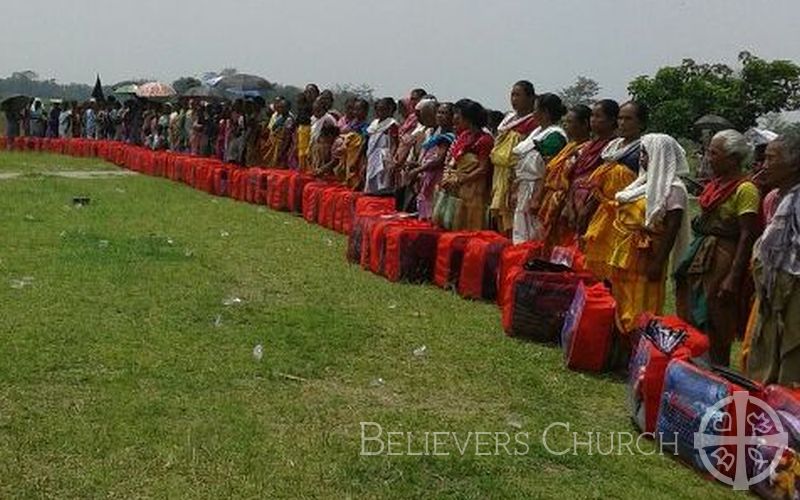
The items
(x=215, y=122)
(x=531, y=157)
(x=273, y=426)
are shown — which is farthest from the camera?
(x=215, y=122)

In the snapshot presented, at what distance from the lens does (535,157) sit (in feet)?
25.4

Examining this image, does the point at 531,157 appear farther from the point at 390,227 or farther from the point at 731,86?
the point at 731,86

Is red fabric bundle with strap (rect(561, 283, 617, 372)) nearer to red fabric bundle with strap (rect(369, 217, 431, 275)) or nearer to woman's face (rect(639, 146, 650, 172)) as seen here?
woman's face (rect(639, 146, 650, 172))

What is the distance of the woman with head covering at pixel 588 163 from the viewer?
6574 mm

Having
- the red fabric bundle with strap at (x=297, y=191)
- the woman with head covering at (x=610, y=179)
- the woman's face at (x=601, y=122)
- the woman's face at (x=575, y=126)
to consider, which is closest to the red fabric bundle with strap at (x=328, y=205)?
the red fabric bundle with strap at (x=297, y=191)

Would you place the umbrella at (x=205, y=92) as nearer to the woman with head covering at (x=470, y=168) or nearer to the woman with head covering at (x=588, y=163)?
the woman with head covering at (x=470, y=168)

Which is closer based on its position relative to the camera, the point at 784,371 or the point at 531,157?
the point at 784,371

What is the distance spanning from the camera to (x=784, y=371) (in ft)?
15.4

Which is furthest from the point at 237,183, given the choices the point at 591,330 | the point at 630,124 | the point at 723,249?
the point at 723,249

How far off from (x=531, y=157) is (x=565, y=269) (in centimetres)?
153

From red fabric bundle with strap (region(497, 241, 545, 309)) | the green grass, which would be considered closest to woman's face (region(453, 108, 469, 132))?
red fabric bundle with strap (region(497, 241, 545, 309))

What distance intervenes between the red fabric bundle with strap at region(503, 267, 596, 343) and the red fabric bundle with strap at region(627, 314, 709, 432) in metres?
1.46

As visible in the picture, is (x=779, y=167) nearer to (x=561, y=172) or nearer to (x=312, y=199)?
(x=561, y=172)

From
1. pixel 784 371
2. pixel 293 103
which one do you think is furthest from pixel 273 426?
pixel 293 103
